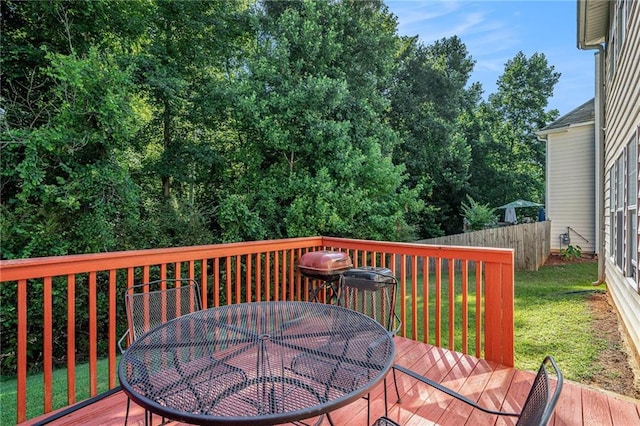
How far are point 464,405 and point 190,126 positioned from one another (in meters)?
7.95

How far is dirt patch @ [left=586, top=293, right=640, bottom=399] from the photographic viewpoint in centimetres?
304

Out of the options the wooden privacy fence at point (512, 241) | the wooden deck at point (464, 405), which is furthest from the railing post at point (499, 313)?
the wooden privacy fence at point (512, 241)

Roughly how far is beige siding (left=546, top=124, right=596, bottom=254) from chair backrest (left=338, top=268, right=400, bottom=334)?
Answer: 35.5 ft

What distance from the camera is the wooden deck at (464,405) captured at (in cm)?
215

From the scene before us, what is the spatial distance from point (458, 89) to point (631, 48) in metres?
10.5

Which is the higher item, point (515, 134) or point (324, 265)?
point (515, 134)

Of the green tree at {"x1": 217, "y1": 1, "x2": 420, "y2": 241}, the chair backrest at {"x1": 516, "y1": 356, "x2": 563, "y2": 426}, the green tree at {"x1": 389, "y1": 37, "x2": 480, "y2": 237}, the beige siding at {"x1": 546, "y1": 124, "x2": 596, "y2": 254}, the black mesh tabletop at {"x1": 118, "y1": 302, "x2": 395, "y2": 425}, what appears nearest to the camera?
the chair backrest at {"x1": 516, "y1": 356, "x2": 563, "y2": 426}

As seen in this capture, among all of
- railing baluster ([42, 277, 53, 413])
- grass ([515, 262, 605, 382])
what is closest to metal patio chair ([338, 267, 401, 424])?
grass ([515, 262, 605, 382])

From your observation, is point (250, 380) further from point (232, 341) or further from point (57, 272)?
point (57, 272)

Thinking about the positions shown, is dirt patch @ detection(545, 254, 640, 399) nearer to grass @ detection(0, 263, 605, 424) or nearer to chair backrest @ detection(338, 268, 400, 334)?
grass @ detection(0, 263, 605, 424)

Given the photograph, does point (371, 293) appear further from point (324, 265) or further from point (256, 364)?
point (256, 364)

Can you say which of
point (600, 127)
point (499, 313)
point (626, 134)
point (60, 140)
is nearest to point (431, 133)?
point (600, 127)

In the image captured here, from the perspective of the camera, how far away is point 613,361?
359cm

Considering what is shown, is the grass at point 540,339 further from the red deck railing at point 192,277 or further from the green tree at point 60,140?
the green tree at point 60,140
